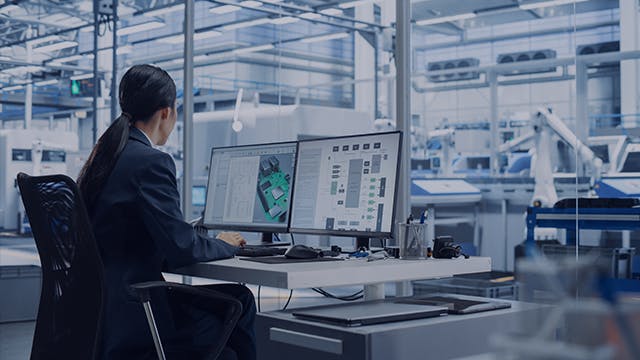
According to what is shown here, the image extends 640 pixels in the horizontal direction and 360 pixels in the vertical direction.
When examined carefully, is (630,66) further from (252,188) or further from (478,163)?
(252,188)

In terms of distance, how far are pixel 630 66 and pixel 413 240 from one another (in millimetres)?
1647

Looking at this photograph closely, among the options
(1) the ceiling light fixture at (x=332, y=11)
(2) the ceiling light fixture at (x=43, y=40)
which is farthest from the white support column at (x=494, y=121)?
(2) the ceiling light fixture at (x=43, y=40)

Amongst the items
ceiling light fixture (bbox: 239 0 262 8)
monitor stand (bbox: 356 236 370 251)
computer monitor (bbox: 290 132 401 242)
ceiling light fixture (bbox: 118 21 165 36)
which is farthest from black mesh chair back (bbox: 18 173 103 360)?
ceiling light fixture (bbox: 118 21 165 36)

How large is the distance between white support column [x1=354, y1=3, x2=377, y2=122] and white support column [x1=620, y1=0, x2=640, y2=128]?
1.25 m

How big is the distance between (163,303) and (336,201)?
2.50ft

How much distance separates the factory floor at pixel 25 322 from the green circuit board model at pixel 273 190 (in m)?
0.86

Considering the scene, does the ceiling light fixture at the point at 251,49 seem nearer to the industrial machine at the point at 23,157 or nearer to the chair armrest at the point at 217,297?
the industrial machine at the point at 23,157

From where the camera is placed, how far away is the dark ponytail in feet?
7.35

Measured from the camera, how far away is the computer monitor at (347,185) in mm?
2574

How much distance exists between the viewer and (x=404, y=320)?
2248 mm

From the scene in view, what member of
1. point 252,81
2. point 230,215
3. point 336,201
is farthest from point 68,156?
point 336,201

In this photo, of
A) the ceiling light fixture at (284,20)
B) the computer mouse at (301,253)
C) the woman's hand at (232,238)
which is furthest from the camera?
the ceiling light fixture at (284,20)

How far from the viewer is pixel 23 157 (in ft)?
20.0

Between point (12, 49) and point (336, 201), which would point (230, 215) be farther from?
point (12, 49)
